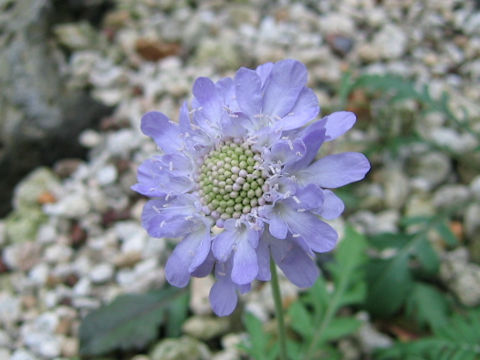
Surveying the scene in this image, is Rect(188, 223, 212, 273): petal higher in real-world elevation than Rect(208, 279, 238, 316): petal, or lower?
higher

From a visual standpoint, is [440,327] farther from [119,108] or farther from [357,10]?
[357,10]

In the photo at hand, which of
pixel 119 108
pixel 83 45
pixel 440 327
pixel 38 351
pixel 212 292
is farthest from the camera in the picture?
pixel 83 45

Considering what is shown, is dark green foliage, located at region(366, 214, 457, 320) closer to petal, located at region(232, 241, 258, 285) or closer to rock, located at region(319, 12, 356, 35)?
petal, located at region(232, 241, 258, 285)

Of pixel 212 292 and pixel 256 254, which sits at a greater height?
pixel 256 254

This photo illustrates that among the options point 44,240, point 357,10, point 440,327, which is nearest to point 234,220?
point 440,327

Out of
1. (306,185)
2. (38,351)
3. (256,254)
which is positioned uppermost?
(306,185)

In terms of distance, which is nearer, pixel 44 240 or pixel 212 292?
pixel 212 292

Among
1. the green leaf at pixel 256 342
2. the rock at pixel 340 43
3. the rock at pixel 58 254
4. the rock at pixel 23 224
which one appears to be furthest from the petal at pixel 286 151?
the rock at pixel 340 43

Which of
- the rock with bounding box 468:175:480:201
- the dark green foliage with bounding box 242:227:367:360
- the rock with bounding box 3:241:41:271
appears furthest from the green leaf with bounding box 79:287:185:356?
the rock with bounding box 468:175:480:201

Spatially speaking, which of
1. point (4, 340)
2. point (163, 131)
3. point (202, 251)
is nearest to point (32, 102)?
point (4, 340)
